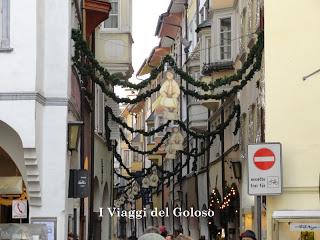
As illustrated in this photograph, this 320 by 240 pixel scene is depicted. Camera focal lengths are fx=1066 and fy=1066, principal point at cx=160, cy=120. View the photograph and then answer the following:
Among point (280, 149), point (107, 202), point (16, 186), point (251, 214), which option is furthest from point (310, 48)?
point (107, 202)

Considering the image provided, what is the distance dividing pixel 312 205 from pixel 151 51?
57217 millimetres

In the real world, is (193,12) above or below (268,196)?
above

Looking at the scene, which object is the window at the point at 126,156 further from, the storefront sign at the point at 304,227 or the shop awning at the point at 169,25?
the storefront sign at the point at 304,227

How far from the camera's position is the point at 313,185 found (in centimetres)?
2066

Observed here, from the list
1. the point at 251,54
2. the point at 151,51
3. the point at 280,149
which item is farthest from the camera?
the point at 151,51

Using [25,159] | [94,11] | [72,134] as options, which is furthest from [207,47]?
[25,159]

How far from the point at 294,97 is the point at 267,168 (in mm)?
1743

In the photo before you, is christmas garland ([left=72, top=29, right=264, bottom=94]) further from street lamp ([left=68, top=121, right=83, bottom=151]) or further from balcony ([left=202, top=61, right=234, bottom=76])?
balcony ([left=202, top=61, right=234, bottom=76])

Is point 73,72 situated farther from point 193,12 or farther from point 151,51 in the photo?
point 151,51

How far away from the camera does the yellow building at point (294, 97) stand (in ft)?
67.8

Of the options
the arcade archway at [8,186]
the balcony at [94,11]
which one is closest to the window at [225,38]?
the balcony at [94,11]

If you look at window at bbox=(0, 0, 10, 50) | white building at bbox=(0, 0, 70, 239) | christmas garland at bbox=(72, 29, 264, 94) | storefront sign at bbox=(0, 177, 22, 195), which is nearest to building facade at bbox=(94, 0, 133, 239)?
christmas garland at bbox=(72, 29, 264, 94)

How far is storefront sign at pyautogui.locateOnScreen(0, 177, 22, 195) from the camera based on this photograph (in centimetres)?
2383

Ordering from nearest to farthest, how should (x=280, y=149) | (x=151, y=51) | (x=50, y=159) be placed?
(x=280, y=149) → (x=50, y=159) → (x=151, y=51)
